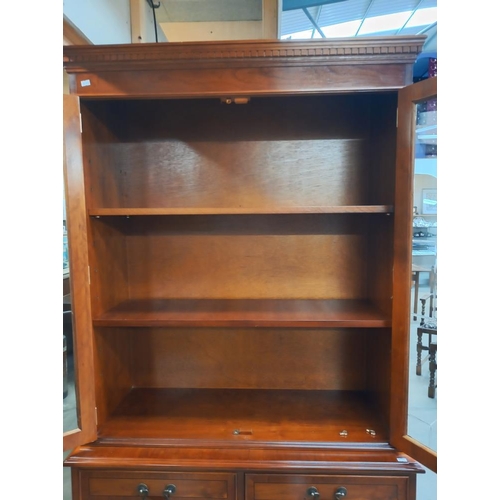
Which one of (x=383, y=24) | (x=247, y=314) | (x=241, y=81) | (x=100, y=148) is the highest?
(x=383, y=24)

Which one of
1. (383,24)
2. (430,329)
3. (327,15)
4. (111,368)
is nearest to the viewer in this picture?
(430,329)

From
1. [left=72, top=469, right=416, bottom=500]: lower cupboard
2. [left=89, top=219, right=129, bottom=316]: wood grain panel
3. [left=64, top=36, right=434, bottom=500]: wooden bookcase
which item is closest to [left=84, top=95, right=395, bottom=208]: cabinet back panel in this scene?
[left=64, top=36, right=434, bottom=500]: wooden bookcase

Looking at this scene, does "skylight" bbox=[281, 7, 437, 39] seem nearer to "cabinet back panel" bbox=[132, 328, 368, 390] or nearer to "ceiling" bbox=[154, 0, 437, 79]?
"ceiling" bbox=[154, 0, 437, 79]

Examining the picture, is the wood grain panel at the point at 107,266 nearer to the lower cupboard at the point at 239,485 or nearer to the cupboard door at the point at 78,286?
the cupboard door at the point at 78,286

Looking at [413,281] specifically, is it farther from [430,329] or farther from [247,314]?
[247,314]

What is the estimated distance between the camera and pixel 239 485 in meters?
1.01

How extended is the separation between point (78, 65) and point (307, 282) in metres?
1.17

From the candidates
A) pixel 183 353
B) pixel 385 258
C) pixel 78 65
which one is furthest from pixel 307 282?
pixel 78 65

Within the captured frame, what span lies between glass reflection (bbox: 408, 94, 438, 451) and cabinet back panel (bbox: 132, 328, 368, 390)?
1.24 feet

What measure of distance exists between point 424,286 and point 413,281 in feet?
0.11

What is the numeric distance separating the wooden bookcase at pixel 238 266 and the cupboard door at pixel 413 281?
0.02m

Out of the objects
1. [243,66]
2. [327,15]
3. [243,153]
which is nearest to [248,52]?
[243,66]

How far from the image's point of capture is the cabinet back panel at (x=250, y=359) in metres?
1.39
